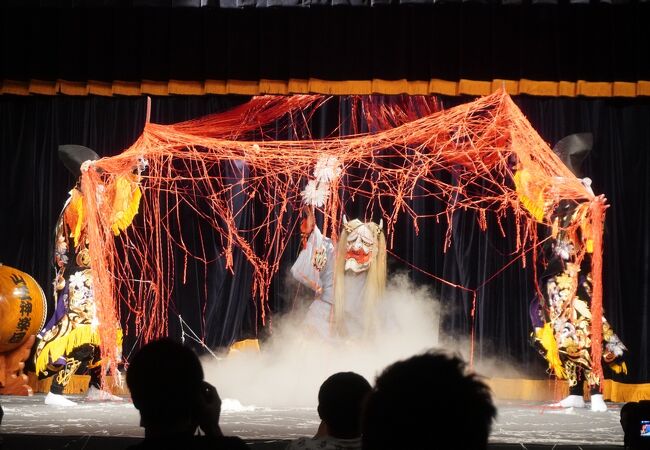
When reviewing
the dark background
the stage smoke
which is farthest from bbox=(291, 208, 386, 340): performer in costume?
the dark background

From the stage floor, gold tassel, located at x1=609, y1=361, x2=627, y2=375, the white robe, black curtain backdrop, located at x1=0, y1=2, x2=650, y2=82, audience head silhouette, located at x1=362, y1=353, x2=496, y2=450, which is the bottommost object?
the stage floor

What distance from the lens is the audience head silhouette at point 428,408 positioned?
1050mm

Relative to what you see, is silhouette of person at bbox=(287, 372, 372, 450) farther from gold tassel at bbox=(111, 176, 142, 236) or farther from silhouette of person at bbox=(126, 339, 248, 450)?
gold tassel at bbox=(111, 176, 142, 236)

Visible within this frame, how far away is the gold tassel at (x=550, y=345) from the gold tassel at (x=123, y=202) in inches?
118

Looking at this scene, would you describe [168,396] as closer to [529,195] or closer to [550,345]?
[550,345]

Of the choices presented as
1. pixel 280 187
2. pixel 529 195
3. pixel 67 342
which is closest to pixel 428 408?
pixel 67 342

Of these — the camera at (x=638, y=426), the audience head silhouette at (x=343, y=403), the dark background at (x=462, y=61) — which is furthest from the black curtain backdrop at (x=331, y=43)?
the audience head silhouette at (x=343, y=403)

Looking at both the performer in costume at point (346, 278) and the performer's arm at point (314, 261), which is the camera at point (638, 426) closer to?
the performer in costume at point (346, 278)

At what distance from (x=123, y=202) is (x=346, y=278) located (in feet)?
5.84

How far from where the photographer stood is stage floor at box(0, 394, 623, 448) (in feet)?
13.6

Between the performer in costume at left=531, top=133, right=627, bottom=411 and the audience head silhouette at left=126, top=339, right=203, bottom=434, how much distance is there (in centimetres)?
458

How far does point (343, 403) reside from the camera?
74.7 inches

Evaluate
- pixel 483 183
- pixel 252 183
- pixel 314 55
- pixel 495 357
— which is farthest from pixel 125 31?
pixel 495 357

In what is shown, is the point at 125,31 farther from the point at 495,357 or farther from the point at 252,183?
the point at 495,357
